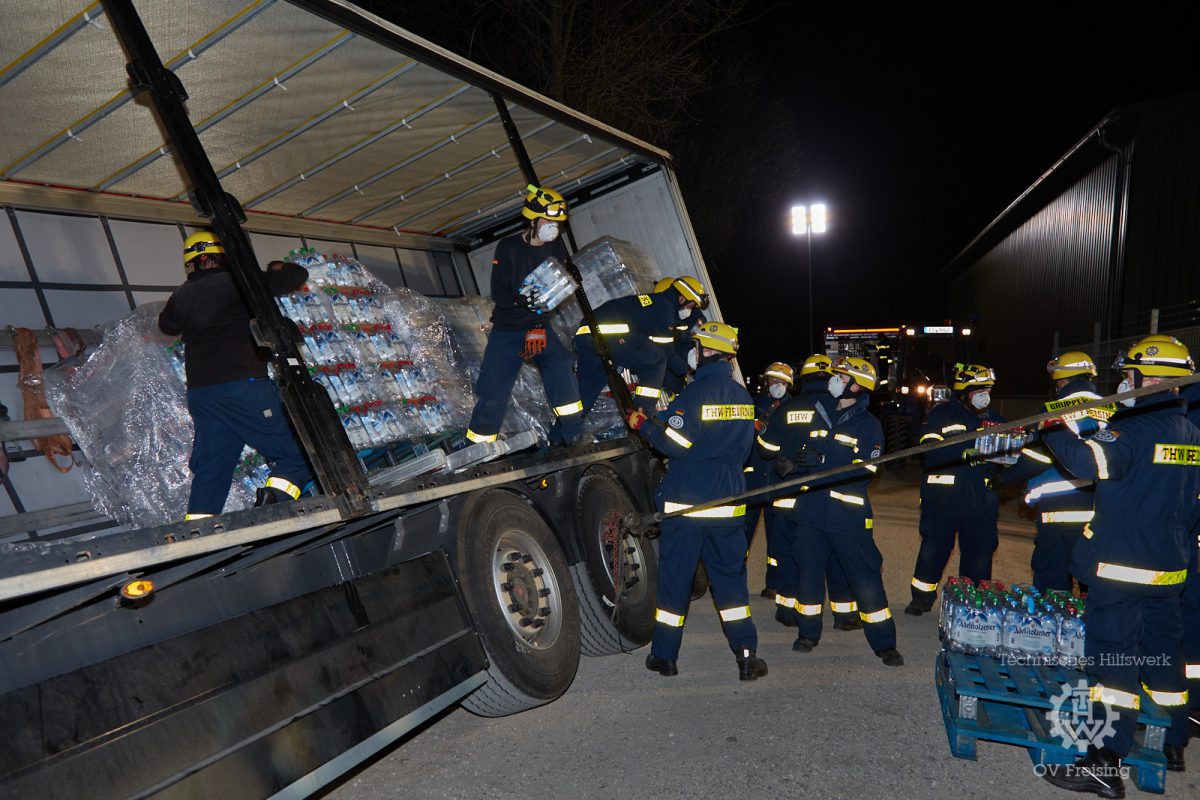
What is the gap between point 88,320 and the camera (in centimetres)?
515

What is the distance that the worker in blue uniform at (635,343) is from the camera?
6449mm

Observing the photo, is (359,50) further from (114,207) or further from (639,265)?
(639,265)

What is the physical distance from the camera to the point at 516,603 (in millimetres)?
4117

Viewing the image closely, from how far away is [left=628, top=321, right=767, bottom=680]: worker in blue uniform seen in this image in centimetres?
511

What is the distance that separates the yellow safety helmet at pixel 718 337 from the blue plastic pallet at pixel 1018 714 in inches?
87.6

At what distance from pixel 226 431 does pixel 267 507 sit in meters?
1.48

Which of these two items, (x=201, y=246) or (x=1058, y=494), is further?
(x=1058, y=494)

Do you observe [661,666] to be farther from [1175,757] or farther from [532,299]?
[1175,757]

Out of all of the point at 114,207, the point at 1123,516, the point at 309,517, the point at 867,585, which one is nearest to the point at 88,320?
the point at 114,207

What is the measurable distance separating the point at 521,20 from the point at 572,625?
35.0ft

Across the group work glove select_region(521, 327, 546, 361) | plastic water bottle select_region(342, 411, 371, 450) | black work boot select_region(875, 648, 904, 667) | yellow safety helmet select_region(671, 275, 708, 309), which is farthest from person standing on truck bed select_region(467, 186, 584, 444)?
black work boot select_region(875, 648, 904, 667)

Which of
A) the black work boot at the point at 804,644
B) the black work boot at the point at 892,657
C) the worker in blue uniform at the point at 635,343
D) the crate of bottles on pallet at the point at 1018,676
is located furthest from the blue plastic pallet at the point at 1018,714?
the worker in blue uniform at the point at 635,343

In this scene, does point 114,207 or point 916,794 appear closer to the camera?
point 916,794

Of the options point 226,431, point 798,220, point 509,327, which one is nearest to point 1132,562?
point 509,327
